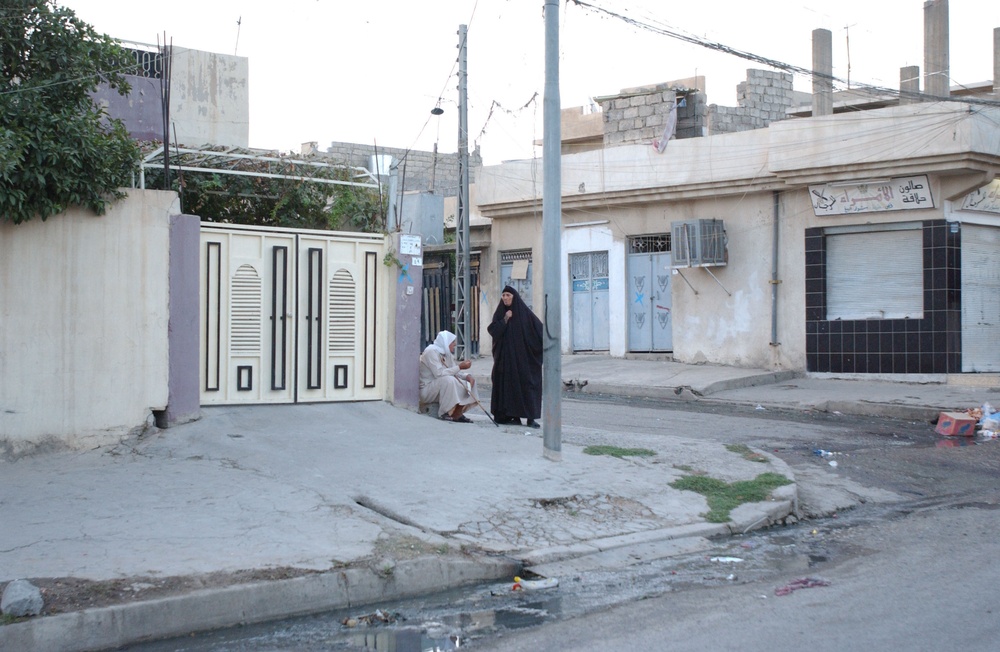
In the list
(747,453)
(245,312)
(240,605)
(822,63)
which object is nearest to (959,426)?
(747,453)

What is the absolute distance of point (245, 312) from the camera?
9.89m

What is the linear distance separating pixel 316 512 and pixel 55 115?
161 inches

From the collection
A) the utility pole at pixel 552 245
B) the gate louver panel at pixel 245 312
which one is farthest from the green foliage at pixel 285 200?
the utility pole at pixel 552 245

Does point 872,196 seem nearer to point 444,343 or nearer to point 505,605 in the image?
point 444,343

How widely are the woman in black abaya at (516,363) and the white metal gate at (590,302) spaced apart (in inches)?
417

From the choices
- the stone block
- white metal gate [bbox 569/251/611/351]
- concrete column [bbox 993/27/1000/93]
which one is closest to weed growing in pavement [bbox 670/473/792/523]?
the stone block

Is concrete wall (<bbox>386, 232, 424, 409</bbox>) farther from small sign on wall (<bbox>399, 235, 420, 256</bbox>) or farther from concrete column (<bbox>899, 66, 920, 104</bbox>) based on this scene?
concrete column (<bbox>899, 66, 920, 104</bbox>)

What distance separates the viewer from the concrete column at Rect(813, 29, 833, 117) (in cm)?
1962

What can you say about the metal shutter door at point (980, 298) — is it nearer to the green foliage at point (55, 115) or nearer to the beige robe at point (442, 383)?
the beige robe at point (442, 383)

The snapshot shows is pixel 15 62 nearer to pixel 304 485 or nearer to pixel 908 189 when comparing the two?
pixel 304 485

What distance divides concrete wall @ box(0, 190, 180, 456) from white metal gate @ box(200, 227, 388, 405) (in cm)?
71

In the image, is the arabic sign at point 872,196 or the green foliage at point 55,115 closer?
the green foliage at point 55,115

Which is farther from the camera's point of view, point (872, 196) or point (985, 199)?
point (872, 196)

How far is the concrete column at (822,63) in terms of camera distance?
19625 mm
